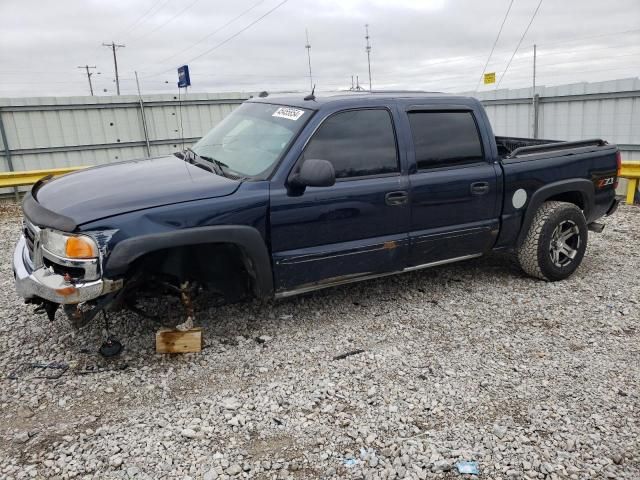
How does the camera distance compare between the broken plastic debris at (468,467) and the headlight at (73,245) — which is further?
the headlight at (73,245)

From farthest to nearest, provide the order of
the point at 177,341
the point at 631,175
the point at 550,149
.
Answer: the point at 631,175 < the point at 550,149 < the point at 177,341

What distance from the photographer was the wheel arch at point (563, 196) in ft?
15.5

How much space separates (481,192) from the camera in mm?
4367

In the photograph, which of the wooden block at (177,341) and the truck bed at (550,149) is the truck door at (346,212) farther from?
the truck bed at (550,149)

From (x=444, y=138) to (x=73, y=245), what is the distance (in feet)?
9.69

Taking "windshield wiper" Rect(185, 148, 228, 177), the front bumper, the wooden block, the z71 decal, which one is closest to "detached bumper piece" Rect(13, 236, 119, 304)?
the front bumper

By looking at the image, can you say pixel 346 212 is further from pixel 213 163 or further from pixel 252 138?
pixel 213 163

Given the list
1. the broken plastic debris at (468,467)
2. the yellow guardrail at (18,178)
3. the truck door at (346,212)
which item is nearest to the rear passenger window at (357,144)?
the truck door at (346,212)

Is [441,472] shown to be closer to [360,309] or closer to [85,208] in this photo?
[360,309]

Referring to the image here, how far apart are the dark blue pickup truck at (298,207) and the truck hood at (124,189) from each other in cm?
1

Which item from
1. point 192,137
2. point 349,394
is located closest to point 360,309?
point 349,394

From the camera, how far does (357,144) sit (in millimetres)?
3924

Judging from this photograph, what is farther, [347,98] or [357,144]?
[347,98]

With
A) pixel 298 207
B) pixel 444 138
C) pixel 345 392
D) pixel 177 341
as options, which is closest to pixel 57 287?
pixel 177 341
